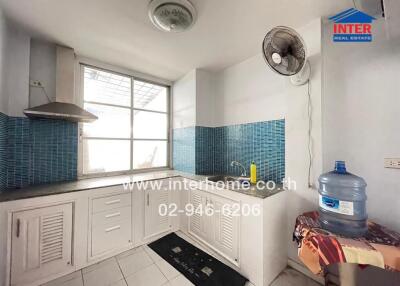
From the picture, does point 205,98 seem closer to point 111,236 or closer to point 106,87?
point 106,87

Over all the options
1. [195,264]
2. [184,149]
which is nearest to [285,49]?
[184,149]

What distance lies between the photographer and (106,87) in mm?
2463

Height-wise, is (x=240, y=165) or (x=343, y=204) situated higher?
(x=240, y=165)

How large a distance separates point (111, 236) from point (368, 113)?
9.00 feet

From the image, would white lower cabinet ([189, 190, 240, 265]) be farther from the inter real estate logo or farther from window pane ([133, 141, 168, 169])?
the inter real estate logo

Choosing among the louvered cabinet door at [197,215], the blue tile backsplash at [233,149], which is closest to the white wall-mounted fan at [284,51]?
the blue tile backsplash at [233,149]

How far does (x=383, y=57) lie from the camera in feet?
4.25

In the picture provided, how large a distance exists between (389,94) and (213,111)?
1994 millimetres

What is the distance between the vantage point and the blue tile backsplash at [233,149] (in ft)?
6.40

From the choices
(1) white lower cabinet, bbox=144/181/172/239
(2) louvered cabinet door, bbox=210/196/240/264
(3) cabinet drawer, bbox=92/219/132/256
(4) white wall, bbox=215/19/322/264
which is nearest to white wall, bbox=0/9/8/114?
(3) cabinet drawer, bbox=92/219/132/256

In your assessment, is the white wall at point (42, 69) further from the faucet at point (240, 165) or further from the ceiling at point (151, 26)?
the faucet at point (240, 165)

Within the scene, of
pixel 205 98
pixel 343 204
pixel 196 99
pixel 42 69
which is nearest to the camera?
pixel 343 204

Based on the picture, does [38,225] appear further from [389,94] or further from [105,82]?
[389,94]

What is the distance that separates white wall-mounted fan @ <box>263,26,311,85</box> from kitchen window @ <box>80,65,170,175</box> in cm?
212
